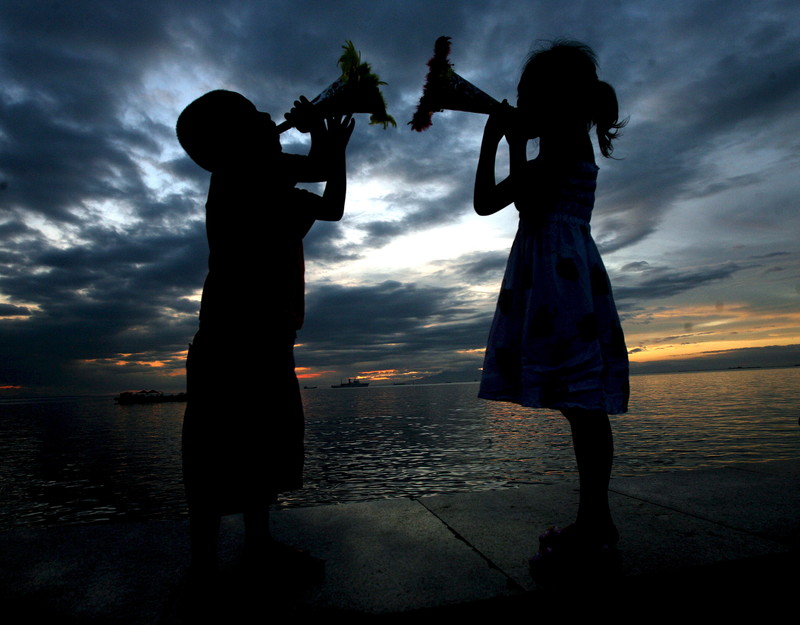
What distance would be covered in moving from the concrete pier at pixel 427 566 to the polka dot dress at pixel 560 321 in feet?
2.38

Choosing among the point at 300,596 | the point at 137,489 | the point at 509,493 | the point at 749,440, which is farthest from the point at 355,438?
the point at 300,596

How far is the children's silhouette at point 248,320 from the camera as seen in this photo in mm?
1759

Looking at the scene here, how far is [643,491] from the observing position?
10.1 feet

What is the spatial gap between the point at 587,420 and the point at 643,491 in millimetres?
1768

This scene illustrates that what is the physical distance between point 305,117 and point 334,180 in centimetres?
39

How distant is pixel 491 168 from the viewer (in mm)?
2160

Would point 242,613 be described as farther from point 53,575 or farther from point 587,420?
point 587,420

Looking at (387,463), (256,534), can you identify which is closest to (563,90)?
(256,534)

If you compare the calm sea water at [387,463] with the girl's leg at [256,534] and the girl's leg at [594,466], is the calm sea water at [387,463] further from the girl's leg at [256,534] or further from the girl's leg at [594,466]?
the girl's leg at [594,466]

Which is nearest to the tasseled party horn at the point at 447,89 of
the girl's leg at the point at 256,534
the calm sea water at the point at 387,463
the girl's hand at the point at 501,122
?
the girl's hand at the point at 501,122

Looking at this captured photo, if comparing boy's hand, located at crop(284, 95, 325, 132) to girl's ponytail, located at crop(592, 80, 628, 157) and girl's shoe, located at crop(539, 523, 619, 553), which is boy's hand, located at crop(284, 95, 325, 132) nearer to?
girl's ponytail, located at crop(592, 80, 628, 157)

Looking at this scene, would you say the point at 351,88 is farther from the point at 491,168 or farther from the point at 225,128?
the point at 491,168

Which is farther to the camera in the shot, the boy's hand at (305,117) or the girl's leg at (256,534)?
the boy's hand at (305,117)

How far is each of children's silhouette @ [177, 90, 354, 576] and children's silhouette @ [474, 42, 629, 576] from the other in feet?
Result: 2.92
